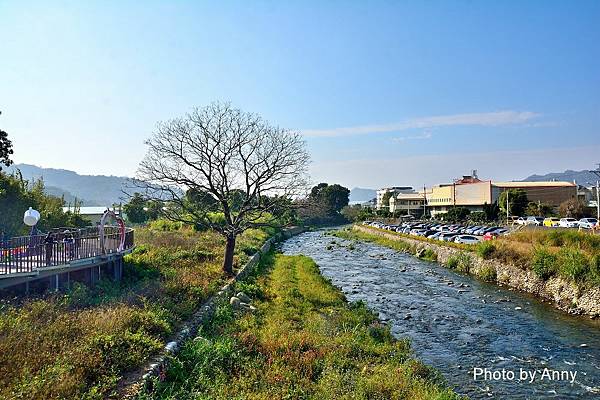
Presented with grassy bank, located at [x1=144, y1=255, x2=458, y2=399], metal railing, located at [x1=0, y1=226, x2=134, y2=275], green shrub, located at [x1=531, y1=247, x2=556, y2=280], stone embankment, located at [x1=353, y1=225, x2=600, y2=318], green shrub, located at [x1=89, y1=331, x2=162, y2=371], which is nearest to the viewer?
green shrub, located at [x1=89, y1=331, x2=162, y2=371]

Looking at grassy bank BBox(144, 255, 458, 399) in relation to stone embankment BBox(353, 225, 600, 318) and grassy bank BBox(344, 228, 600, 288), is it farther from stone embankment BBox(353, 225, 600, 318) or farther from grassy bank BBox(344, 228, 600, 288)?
grassy bank BBox(344, 228, 600, 288)

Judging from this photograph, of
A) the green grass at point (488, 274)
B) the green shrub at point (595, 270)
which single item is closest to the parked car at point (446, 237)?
the green grass at point (488, 274)

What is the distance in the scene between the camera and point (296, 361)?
12.5 meters

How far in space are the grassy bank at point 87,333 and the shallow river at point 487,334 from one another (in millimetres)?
8900

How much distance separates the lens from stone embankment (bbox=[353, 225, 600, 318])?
66.9 ft

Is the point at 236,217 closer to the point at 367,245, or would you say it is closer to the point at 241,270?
the point at 241,270

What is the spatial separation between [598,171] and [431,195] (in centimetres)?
5717

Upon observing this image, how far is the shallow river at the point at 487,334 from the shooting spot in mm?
12914

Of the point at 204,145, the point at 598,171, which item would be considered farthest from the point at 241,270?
the point at 598,171

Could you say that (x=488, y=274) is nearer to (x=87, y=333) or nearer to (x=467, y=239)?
(x=467, y=239)

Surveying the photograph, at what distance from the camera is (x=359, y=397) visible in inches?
419

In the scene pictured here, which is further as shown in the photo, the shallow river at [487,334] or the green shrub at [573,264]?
the green shrub at [573,264]

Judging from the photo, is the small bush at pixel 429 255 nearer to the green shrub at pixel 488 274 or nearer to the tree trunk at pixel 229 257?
the green shrub at pixel 488 274

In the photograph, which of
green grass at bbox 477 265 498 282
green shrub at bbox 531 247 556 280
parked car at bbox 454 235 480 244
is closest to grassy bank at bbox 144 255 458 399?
green shrub at bbox 531 247 556 280
